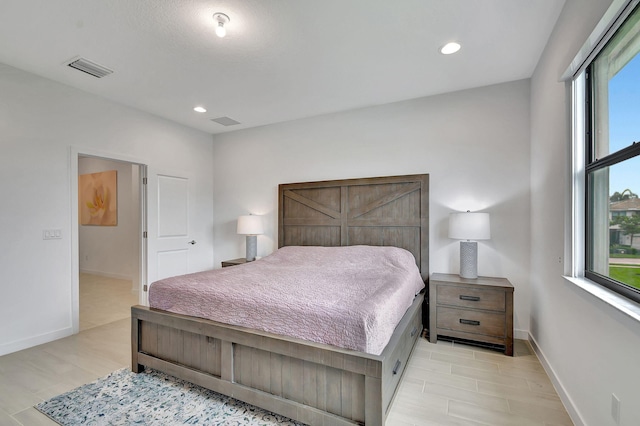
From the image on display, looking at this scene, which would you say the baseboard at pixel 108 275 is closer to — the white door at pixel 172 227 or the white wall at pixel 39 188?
the white door at pixel 172 227

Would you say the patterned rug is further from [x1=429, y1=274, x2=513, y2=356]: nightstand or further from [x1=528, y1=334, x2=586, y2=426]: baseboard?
[x1=429, y1=274, x2=513, y2=356]: nightstand

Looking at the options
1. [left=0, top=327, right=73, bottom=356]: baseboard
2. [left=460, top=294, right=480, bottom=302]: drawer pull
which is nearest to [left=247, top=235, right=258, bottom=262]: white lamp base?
[left=0, top=327, right=73, bottom=356]: baseboard

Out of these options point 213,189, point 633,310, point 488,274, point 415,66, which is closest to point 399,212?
point 488,274

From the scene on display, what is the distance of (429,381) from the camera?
86.7 inches


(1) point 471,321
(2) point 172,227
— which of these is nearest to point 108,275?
(2) point 172,227

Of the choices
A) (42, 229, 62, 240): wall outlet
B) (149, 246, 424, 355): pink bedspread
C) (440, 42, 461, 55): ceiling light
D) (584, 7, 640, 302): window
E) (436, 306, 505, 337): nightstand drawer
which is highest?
(440, 42, 461, 55): ceiling light

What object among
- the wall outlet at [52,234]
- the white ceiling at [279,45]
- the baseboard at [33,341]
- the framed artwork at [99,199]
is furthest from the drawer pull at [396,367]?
the framed artwork at [99,199]

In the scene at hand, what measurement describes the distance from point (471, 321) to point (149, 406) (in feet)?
8.84

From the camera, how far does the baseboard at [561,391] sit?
1.71 meters

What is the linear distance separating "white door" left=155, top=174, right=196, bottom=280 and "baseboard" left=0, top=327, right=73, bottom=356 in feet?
3.63

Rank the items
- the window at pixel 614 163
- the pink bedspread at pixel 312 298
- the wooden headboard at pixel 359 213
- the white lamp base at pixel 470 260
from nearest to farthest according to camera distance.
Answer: the window at pixel 614 163 → the pink bedspread at pixel 312 298 → the white lamp base at pixel 470 260 → the wooden headboard at pixel 359 213

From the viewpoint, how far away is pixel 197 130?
4.70 meters

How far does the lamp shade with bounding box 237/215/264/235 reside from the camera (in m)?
Answer: 4.19

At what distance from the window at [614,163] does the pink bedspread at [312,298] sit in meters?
1.20
